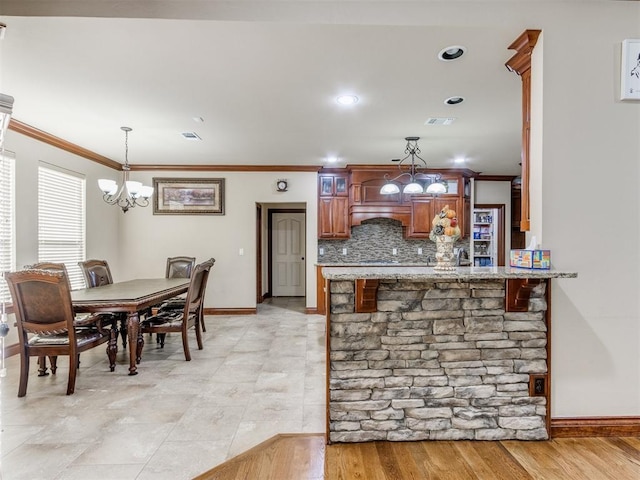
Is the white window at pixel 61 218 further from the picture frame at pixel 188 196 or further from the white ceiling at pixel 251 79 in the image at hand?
the picture frame at pixel 188 196

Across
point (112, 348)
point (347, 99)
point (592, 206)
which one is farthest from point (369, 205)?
point (112, 348)

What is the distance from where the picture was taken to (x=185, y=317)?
3.57 metres

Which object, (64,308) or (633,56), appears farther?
(64,308)

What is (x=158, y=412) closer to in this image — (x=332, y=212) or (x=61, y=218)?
(x=61, y=218)

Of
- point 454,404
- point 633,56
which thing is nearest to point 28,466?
point 454,404

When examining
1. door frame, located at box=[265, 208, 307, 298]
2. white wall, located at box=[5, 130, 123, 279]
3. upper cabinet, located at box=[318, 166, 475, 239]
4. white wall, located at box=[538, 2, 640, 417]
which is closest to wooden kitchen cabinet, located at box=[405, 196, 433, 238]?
upper cabinet, located at box=[318, 166, 475, 239]

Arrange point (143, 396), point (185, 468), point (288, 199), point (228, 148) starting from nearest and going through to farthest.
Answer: point (185, 468) < point (143, 396) < point (228, 148) < point (288, 199)

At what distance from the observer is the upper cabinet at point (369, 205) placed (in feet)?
19.1

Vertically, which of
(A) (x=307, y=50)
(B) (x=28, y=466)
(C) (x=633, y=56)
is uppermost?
(A) (x=307, y=50)

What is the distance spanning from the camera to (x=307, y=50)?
2.33 m

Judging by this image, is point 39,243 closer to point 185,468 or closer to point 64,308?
point 64,308

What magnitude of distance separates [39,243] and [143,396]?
8.76ft

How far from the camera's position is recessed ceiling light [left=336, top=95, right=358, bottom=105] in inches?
118

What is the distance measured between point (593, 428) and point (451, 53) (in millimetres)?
2548
